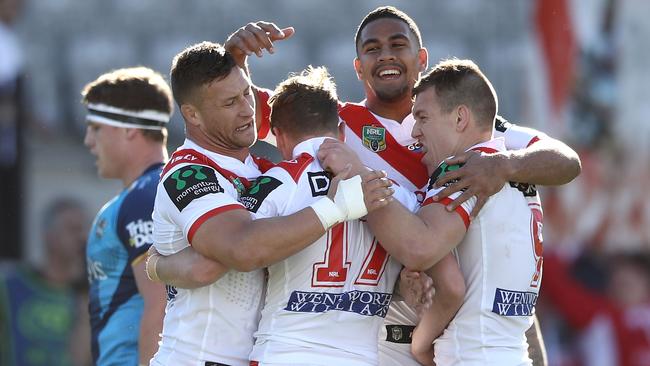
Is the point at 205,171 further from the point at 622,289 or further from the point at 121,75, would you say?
the point at 622,289

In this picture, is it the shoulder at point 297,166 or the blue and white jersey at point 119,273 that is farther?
the blue and white jersey at point 119,273

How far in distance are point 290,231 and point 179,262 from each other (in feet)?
1.85

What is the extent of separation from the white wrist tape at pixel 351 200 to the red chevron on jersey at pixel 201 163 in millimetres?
509

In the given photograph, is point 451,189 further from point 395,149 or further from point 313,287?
point 395,149

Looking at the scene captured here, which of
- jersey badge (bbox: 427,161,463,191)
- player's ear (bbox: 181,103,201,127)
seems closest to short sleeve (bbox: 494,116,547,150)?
jersey badge (bbox: 427,161,463,191)

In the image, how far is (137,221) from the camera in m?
5.86

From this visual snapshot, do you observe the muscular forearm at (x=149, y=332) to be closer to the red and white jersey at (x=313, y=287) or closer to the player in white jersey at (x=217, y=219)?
the player in white jersey at (x=217, y=219)

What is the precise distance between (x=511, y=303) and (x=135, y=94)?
267 cm

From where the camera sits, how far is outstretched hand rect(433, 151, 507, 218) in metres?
4.54

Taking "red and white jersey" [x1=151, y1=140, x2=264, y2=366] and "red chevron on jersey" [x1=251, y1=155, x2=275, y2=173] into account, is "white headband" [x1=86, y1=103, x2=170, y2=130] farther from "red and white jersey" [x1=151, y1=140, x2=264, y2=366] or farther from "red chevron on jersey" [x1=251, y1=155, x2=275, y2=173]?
"red and white jersey" [x1=151, y1=140, x2=264, y2=366]

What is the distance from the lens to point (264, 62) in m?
13.9

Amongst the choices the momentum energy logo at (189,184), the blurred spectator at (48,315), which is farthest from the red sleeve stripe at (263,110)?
the blurred spectator at (48,315)

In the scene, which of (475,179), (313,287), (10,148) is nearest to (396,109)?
(475,179)

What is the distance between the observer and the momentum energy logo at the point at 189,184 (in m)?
4.49
